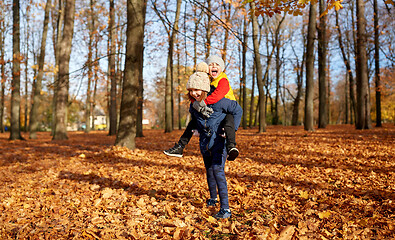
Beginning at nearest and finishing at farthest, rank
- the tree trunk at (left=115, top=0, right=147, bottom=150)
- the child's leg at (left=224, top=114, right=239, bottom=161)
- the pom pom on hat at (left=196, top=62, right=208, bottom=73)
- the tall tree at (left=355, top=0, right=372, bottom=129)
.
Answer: the child's leg at (left=224, top=114, right=239, bottom=161) < the pom pom on hat at (left=196, top=62, right=208, bottom=73) < the tree trunk at (left=115, top=0, right=147, bottom=150) < the tall tree at (left=355, top=0, right=372, bottom=129)

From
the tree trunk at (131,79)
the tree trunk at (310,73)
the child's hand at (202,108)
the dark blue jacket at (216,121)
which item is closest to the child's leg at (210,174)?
the dark blue jacket at (216,121)

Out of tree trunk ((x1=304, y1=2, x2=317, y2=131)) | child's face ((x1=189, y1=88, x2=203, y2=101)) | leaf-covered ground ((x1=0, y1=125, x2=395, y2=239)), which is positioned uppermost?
tree trunk ((x1=304, y1=2, x2=317, y2=131))

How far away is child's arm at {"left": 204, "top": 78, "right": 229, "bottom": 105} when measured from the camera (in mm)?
3043

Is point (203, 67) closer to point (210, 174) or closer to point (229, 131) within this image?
point (229, 131)

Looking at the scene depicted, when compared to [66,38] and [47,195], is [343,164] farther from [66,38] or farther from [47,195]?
[66,38]

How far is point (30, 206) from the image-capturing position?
384cm

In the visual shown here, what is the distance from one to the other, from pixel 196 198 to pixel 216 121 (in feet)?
5.38

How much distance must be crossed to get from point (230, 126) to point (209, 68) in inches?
30.9

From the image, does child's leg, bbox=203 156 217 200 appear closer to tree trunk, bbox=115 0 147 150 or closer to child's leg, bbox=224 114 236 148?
child's leg, bbox=224 114 236 148

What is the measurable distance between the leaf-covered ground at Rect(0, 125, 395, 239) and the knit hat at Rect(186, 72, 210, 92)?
165cm

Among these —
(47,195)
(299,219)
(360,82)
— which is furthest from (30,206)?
(360,82)

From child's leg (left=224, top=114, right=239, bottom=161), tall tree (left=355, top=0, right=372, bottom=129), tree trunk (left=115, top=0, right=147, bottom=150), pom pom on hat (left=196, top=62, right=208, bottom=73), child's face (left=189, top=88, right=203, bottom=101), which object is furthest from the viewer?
tall tree (left=355, top=0, right=372, bottom=129)

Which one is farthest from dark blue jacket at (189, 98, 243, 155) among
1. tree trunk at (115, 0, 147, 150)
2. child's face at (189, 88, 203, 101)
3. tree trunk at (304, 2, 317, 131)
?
tree trunk at (304, 2, 317, 131)

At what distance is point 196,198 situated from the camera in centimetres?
408
